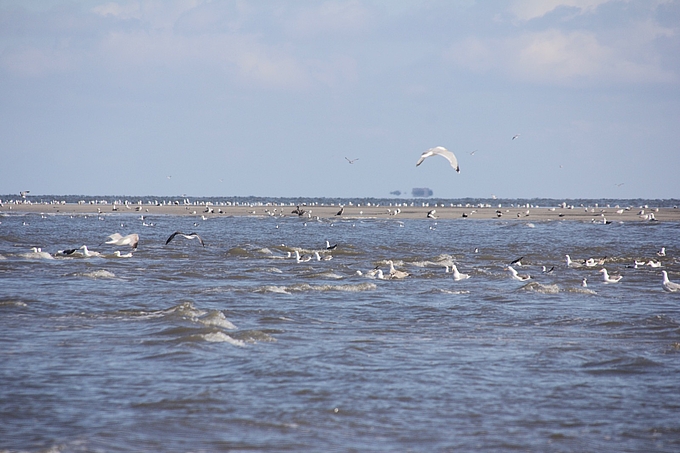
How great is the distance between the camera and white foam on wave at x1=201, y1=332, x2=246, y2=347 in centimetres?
1127

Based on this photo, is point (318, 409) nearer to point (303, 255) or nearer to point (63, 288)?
point (63, 288)

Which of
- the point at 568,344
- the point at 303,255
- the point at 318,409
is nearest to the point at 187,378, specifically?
the point at 318,409

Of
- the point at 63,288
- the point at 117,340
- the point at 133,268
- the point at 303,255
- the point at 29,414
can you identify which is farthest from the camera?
the point at 303,255

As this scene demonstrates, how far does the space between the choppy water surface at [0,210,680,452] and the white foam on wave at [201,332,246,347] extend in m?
0.03

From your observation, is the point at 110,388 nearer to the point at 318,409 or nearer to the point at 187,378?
the point at 187,378

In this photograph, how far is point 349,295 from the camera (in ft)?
55.9

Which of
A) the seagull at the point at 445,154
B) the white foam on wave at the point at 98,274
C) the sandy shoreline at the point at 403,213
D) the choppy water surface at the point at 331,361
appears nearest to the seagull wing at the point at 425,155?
the seagull at the point at 445,154

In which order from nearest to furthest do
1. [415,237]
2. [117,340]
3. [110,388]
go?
[110,388] < [117,340] < [415,237]

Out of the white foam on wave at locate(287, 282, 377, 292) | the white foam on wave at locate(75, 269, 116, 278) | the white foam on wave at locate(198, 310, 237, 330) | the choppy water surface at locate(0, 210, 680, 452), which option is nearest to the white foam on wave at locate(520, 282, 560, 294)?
the choppy water surface at locate(0, 210, 680, 452)

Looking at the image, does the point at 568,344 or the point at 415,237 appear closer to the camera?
the point at 568,344

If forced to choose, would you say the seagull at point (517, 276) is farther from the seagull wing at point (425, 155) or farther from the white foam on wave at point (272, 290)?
the white foam on wave at point (272, 290)

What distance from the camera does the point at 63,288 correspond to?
16.8 meters

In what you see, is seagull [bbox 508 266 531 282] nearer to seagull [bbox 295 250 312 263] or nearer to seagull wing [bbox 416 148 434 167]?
seagull wing [bbox 416 148 434 167]

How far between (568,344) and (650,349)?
1215mm
